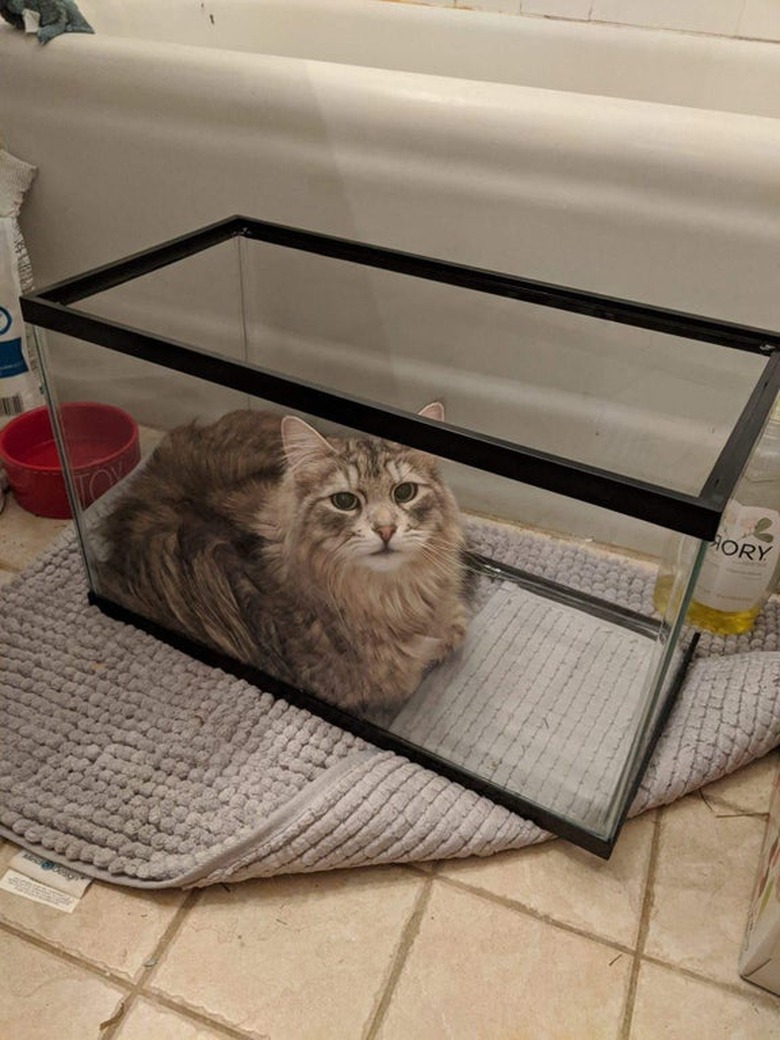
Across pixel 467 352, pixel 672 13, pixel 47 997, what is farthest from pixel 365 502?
pixel 672 13

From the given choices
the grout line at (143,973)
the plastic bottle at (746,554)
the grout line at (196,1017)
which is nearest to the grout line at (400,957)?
the grout line at (196,1017)

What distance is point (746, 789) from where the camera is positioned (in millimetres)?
976

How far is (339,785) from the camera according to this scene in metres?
0.90

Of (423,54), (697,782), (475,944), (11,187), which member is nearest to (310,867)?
(475,944)

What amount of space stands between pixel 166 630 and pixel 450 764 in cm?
41

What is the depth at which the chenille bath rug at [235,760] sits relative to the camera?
0.86 m

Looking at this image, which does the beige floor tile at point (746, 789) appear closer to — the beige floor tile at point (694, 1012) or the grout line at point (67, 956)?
the beige floor tile at point (694, 1012)

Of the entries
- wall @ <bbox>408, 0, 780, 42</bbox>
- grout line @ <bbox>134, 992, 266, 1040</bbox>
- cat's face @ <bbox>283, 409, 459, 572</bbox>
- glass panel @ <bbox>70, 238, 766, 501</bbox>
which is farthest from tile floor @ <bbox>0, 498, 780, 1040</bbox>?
wall @ <bbox>408, 0, 780, 42</bbox>

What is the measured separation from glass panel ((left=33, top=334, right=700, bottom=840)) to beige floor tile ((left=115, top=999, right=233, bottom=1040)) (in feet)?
1.14

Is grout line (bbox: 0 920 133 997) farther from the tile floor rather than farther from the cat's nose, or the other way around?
the cat's nose

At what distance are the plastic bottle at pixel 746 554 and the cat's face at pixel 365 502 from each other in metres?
0.36

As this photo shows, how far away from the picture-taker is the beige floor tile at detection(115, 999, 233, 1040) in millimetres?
750

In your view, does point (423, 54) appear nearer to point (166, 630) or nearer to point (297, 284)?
point (297, 284)

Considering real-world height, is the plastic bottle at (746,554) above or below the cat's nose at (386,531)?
below
